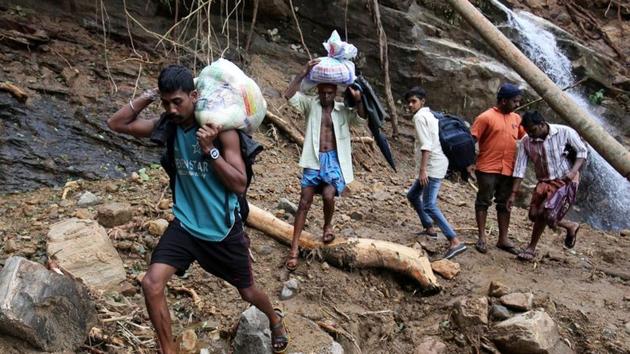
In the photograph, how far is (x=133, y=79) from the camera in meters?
7.05

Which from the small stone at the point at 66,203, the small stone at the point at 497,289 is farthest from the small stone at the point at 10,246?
the small stone at the point at 497,289

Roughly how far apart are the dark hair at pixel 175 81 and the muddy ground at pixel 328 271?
5.22 feet

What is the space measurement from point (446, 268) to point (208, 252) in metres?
2.57

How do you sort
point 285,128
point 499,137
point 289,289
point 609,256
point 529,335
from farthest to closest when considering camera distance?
point 285,128 → point 609,256 → point 499,137 → point 289,289 → point 529,335

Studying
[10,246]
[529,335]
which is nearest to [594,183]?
[529,335]

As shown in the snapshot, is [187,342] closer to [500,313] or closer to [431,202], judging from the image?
[500,313]

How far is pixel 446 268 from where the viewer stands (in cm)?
492

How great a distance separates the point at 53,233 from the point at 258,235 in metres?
1.66

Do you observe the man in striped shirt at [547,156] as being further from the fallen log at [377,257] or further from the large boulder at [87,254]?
the large boulder at [87,254]

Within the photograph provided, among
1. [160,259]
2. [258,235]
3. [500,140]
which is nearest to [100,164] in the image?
[258,235]

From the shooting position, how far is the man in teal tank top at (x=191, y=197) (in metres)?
2.83

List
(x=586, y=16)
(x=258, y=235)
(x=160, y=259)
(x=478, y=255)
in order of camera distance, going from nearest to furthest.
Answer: (x=160, y=259), (x=258, y=235), (x=478, y=255), (x=586, y=16)

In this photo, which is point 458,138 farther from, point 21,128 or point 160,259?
point 21,128

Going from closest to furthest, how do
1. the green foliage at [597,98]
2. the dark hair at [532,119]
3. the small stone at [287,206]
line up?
1. the dark hair at [532,119]
2. the small stone at [287,206]
3. the green foliage at [597,98]
